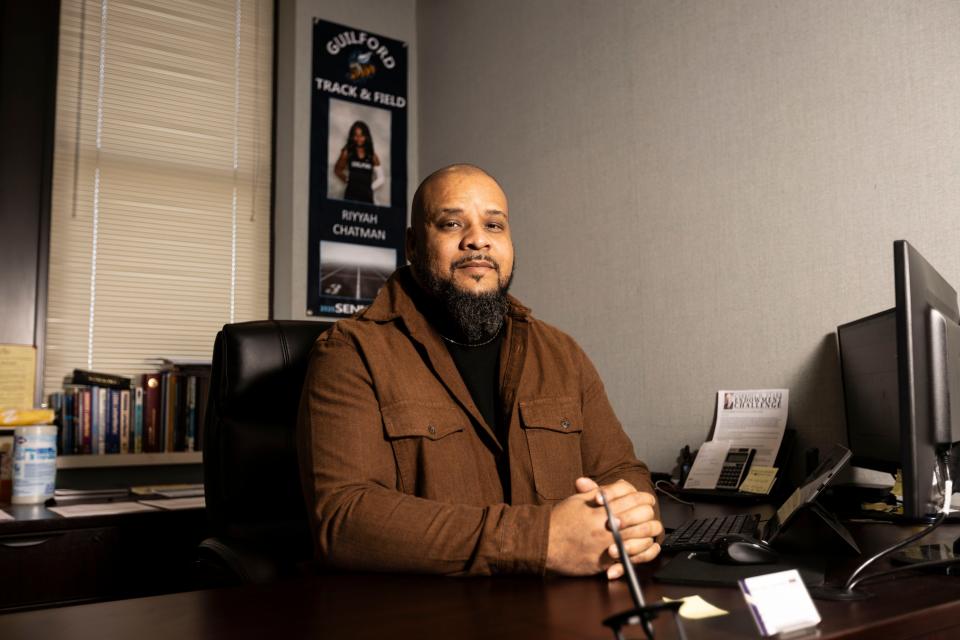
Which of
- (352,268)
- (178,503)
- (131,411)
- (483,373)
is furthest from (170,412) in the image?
(483,373)

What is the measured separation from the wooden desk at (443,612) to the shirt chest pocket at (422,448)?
344mm

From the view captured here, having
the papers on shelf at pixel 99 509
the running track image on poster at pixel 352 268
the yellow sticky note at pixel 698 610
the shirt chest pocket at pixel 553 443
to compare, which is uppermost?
the running track image on poster at pixel 352 268

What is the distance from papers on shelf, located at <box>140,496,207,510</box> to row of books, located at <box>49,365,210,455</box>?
657 mm

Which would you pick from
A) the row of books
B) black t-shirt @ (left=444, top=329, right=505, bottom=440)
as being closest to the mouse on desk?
black t-shirt @ (left=444, top=329, right=505, bottom=440)

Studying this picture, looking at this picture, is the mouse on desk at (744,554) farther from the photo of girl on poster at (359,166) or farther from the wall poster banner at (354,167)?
the photo of girl on poster at (359,166)

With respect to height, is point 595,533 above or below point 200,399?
below

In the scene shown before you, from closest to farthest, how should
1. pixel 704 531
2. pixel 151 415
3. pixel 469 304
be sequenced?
pixel 704 531 → pixel 469 304 → pixel 151 415

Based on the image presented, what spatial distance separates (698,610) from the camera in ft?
2.69

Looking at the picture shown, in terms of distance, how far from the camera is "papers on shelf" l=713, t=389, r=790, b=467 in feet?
6.28

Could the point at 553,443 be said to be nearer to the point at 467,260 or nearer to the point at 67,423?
the point at 467,260

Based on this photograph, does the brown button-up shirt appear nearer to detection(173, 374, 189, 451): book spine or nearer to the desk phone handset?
the desk phone handset

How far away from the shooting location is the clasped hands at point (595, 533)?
1009 mm

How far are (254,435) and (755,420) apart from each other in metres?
1.21

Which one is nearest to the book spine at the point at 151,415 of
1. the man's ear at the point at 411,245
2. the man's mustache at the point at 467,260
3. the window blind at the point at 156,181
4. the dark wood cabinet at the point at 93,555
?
the window blind at the point at 156,181
